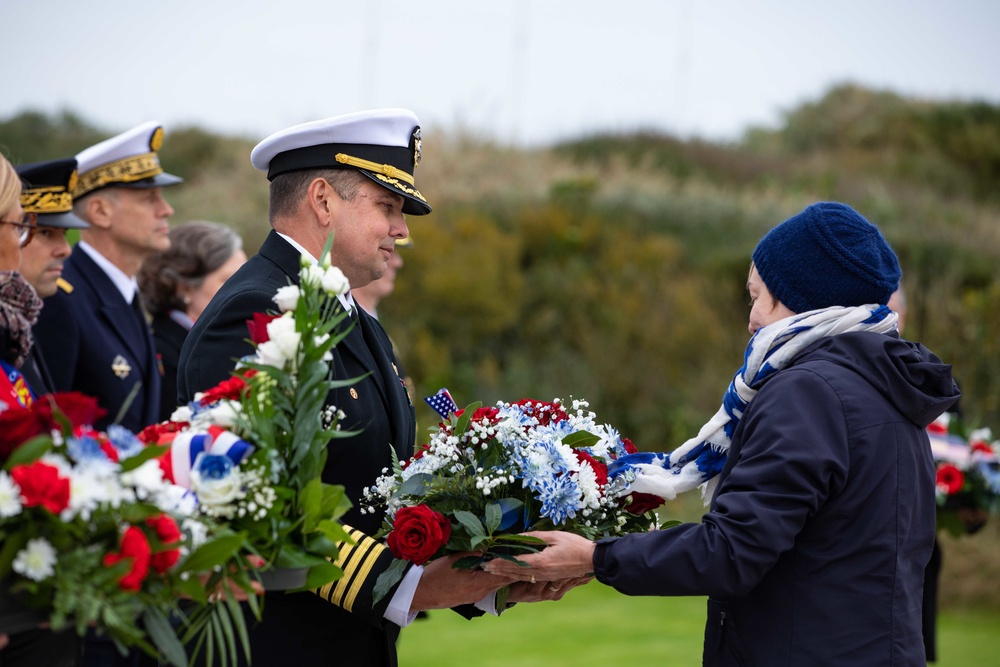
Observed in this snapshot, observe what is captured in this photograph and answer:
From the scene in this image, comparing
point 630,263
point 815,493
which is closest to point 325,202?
point 815,493

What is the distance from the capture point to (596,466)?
301cm

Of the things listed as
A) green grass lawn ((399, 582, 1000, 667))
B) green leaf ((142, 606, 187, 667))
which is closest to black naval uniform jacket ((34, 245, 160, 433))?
green leaf ((142, 606, 187, 667))

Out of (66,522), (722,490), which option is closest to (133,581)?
(66,522)

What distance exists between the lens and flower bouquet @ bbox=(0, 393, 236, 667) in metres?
1.95

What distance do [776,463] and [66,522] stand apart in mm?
1641

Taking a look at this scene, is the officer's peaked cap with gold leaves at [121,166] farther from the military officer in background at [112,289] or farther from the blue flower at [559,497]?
the blue flower at [559,497]

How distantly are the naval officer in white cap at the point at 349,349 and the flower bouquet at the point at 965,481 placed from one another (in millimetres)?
3905

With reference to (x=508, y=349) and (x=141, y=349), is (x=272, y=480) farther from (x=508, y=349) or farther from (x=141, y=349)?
(x=508, y=349)

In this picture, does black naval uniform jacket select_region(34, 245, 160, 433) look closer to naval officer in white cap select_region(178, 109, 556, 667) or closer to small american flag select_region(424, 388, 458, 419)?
naval officer in white cap select_region(178, 109, 556, 667)

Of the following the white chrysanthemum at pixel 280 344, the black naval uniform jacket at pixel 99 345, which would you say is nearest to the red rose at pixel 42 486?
the white chrysanthemum at pixel 280 344

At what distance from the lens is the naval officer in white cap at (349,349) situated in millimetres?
2893

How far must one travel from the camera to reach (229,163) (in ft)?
74.1

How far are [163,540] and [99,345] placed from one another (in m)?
2.94

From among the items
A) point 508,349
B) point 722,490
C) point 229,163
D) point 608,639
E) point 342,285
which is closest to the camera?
point 342,285
